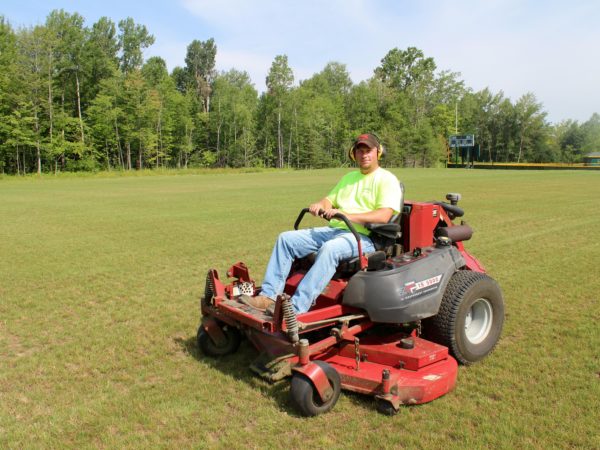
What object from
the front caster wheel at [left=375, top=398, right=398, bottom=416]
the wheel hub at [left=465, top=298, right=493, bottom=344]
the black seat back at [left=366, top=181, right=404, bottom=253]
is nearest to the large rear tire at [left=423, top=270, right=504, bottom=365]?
the wheel hub at [left=465, top=298, right=493, bottom=344]

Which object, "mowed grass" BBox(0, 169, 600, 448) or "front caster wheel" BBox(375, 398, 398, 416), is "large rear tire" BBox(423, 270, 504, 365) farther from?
"front caster wheel" BBox(375, 398, 398, 416)

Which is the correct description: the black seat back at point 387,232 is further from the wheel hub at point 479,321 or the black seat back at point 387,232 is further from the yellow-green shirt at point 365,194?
the wheel hub at point 479,321

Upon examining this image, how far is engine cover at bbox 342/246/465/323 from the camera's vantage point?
162 inches

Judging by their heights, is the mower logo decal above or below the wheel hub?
above

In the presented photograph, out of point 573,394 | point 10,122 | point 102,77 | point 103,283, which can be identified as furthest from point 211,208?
point 102,77

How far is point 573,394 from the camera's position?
13.3 ft

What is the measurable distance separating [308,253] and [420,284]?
105 cm

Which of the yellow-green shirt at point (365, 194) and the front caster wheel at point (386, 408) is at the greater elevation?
the yellow-green shirt at point (365, 194)

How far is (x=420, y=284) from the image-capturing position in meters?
4.25

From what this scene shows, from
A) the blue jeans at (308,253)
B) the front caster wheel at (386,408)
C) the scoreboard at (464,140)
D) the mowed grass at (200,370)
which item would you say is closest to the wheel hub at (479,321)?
the mowed grass at (200,370)

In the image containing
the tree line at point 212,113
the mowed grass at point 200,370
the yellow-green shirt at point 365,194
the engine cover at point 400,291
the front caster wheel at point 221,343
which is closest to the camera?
the mowed grass at point 200,370

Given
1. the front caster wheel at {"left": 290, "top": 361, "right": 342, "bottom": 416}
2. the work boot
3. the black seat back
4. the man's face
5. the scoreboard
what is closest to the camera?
the front caster wheel at {"left": 290, "top": 361, "right": 342, "bottom": 416}

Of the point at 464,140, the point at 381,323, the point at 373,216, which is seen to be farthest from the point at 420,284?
the point at 464,140

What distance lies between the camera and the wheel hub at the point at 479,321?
193 inches
